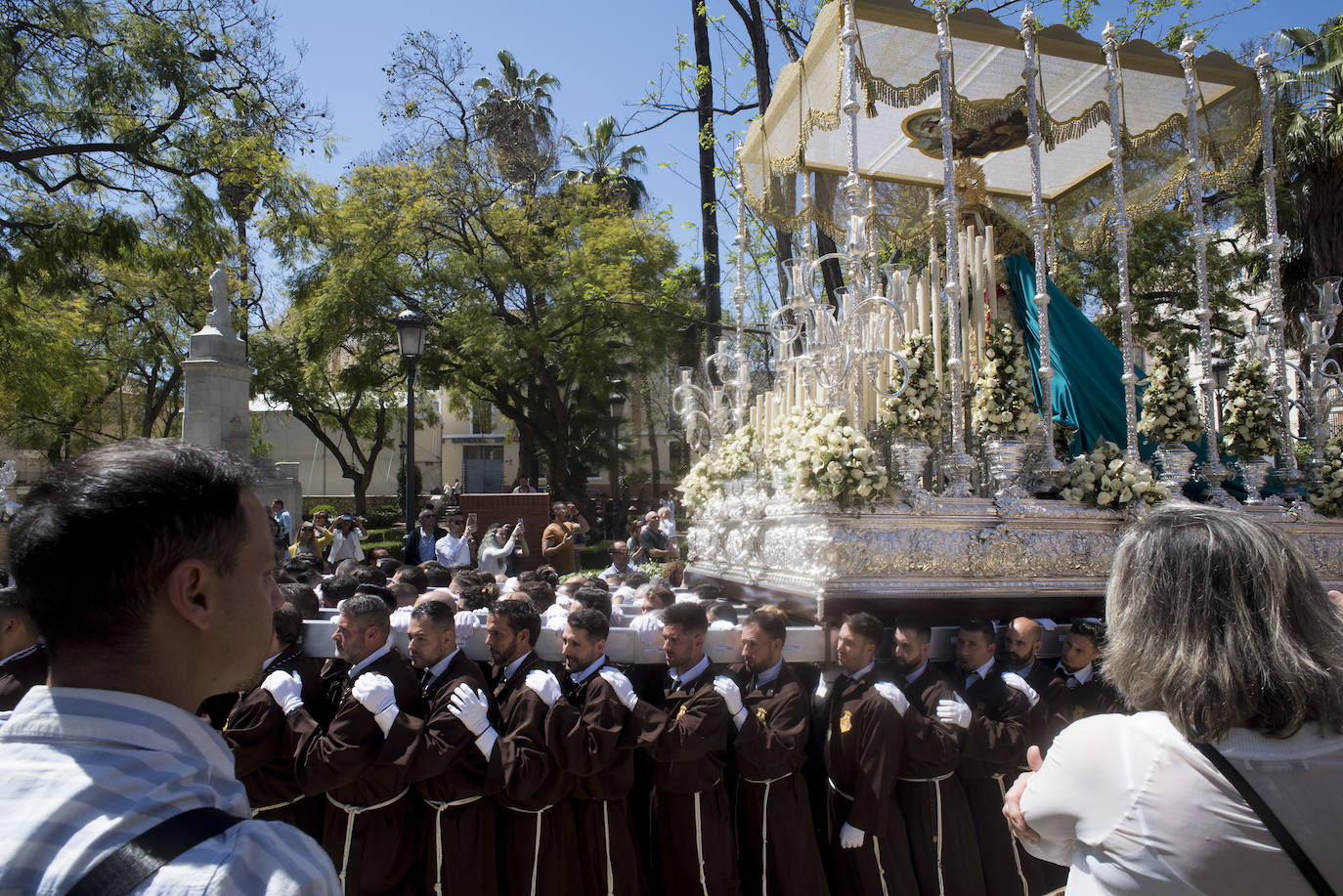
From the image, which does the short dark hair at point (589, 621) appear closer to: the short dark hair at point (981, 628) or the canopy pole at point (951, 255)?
the short dark hair at point (981, 628)

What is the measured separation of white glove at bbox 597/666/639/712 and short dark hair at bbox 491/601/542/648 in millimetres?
→ 537

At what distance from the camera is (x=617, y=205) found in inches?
961

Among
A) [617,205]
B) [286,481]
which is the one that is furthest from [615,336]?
[286,481]

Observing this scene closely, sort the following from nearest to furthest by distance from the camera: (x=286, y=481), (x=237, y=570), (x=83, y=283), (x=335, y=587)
Answer: (x=237, y=570)
(x=335, y=587)
(x=83, y=283)
(x=286, y=481)

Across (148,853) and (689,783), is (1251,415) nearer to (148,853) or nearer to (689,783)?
(689,783)

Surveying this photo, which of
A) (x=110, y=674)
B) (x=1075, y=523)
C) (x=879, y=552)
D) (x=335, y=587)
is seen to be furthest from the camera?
(x=335, y=587)

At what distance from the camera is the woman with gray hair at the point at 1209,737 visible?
5.57ft

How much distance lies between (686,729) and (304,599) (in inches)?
116

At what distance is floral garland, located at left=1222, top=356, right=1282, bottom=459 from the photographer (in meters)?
6.84

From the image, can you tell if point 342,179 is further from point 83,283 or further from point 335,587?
point 335,587

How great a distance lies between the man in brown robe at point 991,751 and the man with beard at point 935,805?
106 millimetres

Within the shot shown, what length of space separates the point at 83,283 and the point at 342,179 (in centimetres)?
1018

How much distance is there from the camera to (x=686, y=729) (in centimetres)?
443

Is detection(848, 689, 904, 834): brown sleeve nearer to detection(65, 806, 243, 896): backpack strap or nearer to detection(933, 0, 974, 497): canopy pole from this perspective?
detection(933, 0, 974, 497): canopy pole
